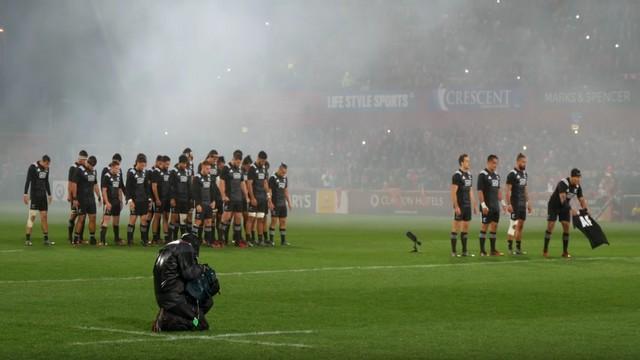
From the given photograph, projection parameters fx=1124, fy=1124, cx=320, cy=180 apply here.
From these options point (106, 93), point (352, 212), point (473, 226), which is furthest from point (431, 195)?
point (106, 93)

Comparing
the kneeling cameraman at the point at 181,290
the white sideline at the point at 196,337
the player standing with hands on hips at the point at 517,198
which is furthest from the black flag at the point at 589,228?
the kneeling cameraman at the point at 181,290

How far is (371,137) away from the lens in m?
56.1

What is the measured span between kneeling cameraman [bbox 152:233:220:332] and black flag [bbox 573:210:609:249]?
1387 centimetres

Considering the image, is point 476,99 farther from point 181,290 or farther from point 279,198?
point 181,290

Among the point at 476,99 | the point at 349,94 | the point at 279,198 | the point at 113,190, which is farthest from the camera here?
the point at 349,94

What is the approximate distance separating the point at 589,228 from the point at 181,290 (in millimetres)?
14390

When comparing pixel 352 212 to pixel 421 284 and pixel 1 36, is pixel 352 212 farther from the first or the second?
pixel 421 284

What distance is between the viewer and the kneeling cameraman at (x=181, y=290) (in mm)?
12312

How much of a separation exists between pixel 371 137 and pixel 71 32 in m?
15.4

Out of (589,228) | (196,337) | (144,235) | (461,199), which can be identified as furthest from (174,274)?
(144,235)

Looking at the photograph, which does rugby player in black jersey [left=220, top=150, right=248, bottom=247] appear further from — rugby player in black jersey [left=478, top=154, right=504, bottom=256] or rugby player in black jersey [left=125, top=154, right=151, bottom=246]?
rugby player in black jersey [left=478, top=154, right=504, bottom=256]

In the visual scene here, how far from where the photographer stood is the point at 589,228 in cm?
2469

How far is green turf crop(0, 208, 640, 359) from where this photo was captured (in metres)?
11.3

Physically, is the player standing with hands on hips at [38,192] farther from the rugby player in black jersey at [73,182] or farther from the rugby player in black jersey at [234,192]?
the rugby player in black jersey at [234,192]
